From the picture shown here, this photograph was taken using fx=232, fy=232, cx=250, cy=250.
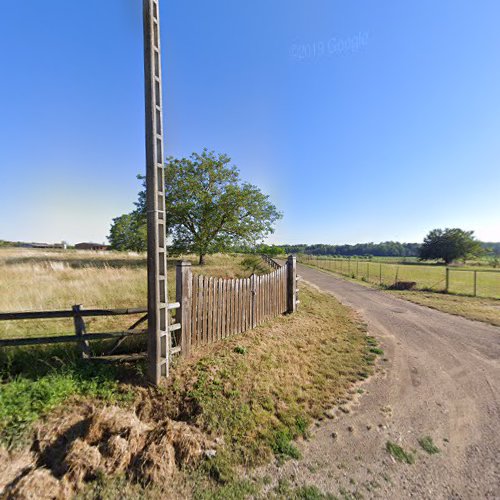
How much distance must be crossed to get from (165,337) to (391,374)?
4.32 m

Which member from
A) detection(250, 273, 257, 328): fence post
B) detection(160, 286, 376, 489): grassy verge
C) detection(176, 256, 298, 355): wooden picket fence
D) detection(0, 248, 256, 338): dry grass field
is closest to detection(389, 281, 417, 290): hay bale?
detection(160, 286, 376, 489): grassy verge

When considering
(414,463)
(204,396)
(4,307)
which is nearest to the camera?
(414,463)

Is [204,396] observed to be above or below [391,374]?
above

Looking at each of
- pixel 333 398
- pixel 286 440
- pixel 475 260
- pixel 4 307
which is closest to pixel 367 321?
pixel 333 398

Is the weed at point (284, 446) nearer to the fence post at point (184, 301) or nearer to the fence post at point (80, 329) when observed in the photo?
the fence post at point (184, 301)

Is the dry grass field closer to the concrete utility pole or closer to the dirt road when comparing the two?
the concrete utility pole

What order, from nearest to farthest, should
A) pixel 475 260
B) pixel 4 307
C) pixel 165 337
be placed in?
pixel 165 337 < pixel 4 307 < pixel 475 260

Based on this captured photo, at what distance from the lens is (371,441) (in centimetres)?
292

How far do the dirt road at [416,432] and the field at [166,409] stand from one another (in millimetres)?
306

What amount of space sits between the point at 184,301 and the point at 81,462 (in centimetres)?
216

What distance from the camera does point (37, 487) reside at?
2020mm

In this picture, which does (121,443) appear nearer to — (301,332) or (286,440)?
(286,440)

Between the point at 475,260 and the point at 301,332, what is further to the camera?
the point at 475,260

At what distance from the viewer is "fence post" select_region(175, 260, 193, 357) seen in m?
3.95
